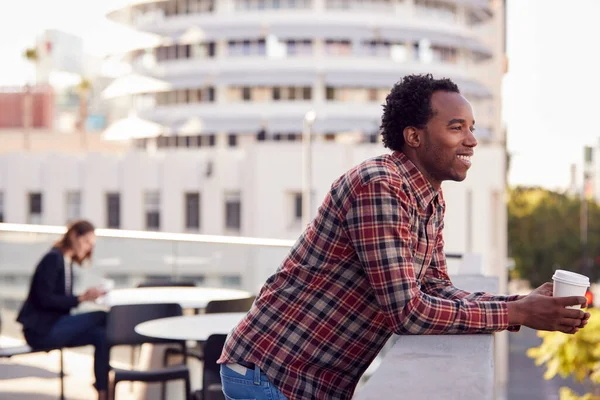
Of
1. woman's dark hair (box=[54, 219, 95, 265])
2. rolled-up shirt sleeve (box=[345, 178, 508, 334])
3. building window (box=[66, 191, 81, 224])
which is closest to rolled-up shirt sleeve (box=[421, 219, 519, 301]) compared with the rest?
rolled-up shirt sleeve (box=[345, 178, 508, 334])

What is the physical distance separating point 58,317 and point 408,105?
443 cm

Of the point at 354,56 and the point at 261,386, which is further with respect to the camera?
the point at 354,56

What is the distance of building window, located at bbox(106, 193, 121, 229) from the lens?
2347 inches

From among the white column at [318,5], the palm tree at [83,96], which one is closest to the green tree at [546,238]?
the white column at [318,5]

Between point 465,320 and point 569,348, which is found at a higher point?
point 465,320

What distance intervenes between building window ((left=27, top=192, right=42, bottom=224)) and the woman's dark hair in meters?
56.0

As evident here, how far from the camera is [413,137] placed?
240 cm

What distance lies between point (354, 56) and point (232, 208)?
14205mm

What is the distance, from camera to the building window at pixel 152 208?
59.0 meters

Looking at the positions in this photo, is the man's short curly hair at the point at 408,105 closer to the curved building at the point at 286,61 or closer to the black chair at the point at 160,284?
the black chair at the point at 160,284

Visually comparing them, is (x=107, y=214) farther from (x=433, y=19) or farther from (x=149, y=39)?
(x=433, y=19)

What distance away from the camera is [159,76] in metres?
65.9

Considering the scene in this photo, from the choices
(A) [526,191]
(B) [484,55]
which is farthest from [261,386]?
(A) [526,191]

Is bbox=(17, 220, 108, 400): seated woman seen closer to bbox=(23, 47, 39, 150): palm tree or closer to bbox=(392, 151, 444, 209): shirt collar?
bbox=(392, 151, 444, 209): shirt collar
